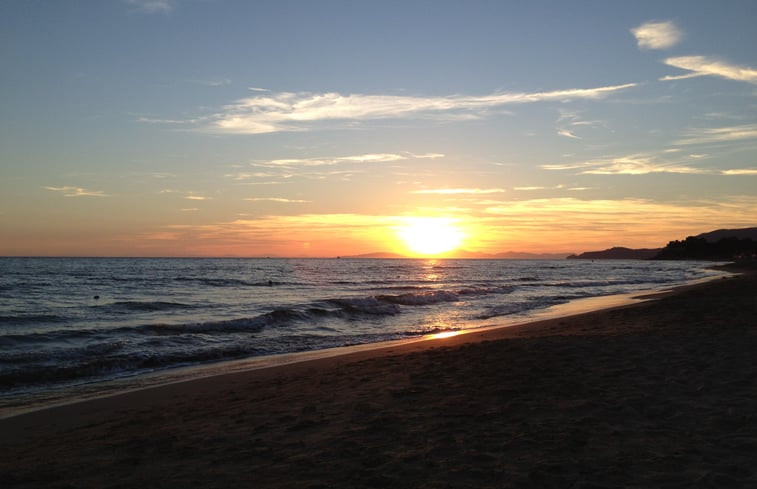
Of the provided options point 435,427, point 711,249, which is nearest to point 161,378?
point 435,427

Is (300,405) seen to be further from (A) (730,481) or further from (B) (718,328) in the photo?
(B) (718,328)

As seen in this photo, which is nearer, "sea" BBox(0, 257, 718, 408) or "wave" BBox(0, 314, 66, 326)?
"sea" BBox(0, 257, 718, 408)

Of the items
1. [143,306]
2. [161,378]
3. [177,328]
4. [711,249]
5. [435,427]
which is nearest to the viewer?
[435,427]

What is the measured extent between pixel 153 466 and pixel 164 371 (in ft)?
25.5

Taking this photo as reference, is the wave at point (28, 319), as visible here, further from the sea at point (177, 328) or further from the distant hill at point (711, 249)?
the distant hill at point (711, 249)

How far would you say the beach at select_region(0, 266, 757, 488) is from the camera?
15.6 ft

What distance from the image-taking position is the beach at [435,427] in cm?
475

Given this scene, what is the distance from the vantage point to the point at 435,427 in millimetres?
6066

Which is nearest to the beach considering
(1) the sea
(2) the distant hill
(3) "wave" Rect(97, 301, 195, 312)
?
(1) the sea

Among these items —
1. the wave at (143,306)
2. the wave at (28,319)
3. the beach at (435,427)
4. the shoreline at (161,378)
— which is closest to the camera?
the beach at (435,427)

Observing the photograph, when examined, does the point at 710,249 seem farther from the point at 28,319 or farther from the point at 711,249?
the point at 28,319

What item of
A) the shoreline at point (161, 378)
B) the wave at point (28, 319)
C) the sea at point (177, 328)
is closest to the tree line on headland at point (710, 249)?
the sea at point (177, 328)

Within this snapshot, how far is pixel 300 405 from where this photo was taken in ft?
25.4

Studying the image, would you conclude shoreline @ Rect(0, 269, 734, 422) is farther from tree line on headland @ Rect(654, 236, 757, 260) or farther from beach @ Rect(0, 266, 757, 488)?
tree line on headland @ Rect(654, 236, 757, 260)
